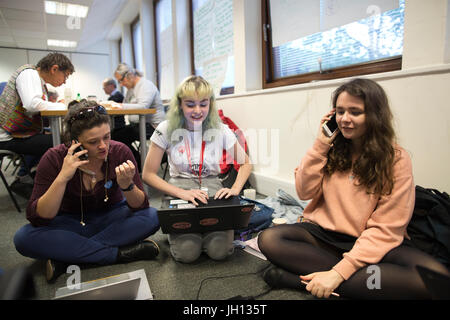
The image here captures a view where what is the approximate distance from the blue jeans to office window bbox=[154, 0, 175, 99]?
3.30 m

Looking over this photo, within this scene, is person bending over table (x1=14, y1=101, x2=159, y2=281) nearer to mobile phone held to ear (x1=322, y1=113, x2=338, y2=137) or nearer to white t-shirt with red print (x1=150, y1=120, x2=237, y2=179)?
white t-shirt with red print (x1=150, y1=120, x2=237, y2=179)

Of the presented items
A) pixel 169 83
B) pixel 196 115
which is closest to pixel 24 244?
pixel 196 115

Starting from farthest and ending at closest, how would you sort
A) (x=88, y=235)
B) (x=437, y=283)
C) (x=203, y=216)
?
(x=88, y=235)
(x=203, y=216)
(x=437, y=283)

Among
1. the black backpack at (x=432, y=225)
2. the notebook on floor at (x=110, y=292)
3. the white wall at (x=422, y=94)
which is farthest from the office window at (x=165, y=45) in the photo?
the black backpack at (x=432, y=225)

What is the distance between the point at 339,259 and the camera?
3.62ft

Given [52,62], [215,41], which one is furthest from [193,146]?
[215,41]

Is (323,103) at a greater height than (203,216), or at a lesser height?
greater

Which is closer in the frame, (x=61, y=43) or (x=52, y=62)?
(x=52, y=62)

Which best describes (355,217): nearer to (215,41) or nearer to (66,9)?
(215,41)

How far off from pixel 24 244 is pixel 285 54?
7.51 feet

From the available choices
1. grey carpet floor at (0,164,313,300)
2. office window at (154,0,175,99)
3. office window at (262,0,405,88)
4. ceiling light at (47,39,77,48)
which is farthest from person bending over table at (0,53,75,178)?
ceiling light at (47,39,77,48)

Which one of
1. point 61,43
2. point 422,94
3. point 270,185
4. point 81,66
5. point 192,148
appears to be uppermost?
point 61,43

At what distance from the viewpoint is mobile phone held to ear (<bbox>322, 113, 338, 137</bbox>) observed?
1.12 m

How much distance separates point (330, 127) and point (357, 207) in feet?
1.05
